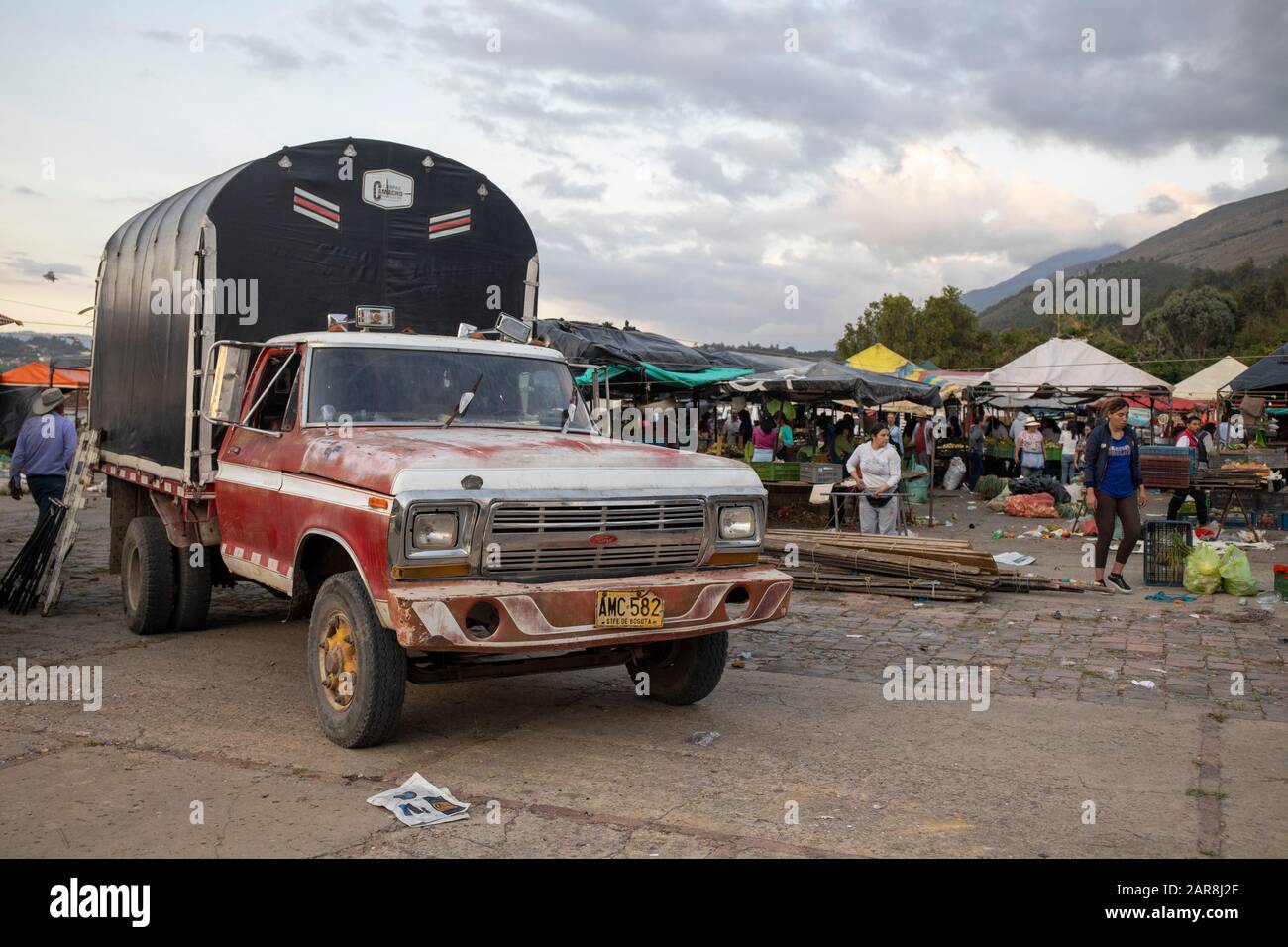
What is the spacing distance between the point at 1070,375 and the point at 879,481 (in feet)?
50.3

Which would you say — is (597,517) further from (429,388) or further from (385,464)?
(429,388)

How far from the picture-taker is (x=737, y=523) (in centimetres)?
597

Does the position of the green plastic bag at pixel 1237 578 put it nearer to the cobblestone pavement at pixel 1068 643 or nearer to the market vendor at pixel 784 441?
the cobblestone pavement at pixel 1068 643

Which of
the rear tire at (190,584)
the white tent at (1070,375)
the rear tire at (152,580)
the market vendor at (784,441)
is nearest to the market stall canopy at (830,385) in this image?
the market vendor at (784,441)

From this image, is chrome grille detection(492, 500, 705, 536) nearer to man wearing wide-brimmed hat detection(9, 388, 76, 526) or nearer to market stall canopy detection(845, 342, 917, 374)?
man wearing wide-brimmed hat detection(9, 388, 76, 526)

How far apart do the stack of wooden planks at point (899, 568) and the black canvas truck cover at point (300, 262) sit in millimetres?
4317

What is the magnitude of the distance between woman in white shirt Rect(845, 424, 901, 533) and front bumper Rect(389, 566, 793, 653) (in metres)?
7.40

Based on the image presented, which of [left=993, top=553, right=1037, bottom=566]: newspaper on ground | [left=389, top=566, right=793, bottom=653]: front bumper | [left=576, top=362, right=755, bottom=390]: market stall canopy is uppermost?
[left=576, top=362, right=755, bottom=390]: market stall canopy

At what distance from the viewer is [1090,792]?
16.5ft

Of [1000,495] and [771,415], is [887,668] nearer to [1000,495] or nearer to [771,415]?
[771,415]

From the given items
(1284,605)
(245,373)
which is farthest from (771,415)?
(245,373)

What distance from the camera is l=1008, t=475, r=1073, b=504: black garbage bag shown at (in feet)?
66.5

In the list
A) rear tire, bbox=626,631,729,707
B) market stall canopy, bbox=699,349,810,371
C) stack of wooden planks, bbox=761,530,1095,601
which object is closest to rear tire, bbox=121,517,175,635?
rear tire, bbox=626,631,729,707

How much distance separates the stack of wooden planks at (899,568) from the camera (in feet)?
35.2
